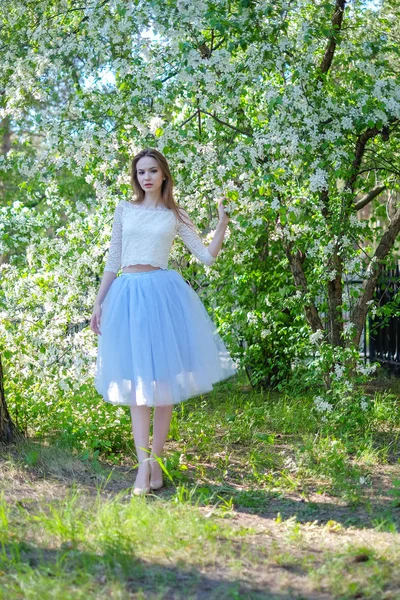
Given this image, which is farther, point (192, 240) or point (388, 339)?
point (388, 339)

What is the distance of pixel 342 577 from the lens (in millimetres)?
2703

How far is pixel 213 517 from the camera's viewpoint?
3.45m

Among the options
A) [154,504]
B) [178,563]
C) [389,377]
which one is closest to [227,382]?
[389,377]

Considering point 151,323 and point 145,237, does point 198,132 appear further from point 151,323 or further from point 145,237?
point 151,323

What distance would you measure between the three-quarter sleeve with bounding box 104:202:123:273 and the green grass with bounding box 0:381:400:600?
1140 mm

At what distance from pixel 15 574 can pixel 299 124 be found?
318 cm

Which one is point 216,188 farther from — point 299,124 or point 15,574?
point 15,574

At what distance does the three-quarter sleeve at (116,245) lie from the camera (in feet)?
14.0

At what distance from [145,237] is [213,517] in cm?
154

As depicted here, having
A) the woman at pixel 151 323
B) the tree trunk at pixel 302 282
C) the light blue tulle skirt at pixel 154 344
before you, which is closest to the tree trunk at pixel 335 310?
the tree trunk at pixel 302 282

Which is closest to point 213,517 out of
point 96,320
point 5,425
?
point 96,320

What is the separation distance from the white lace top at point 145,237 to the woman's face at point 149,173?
0.41 ft

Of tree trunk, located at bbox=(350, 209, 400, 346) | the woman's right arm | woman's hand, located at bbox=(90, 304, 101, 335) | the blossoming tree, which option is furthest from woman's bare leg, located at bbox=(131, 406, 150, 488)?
tree trunk, located at bbox=(350, 209, 400, 346)

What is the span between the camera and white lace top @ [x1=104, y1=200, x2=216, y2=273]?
4129 millimetres
